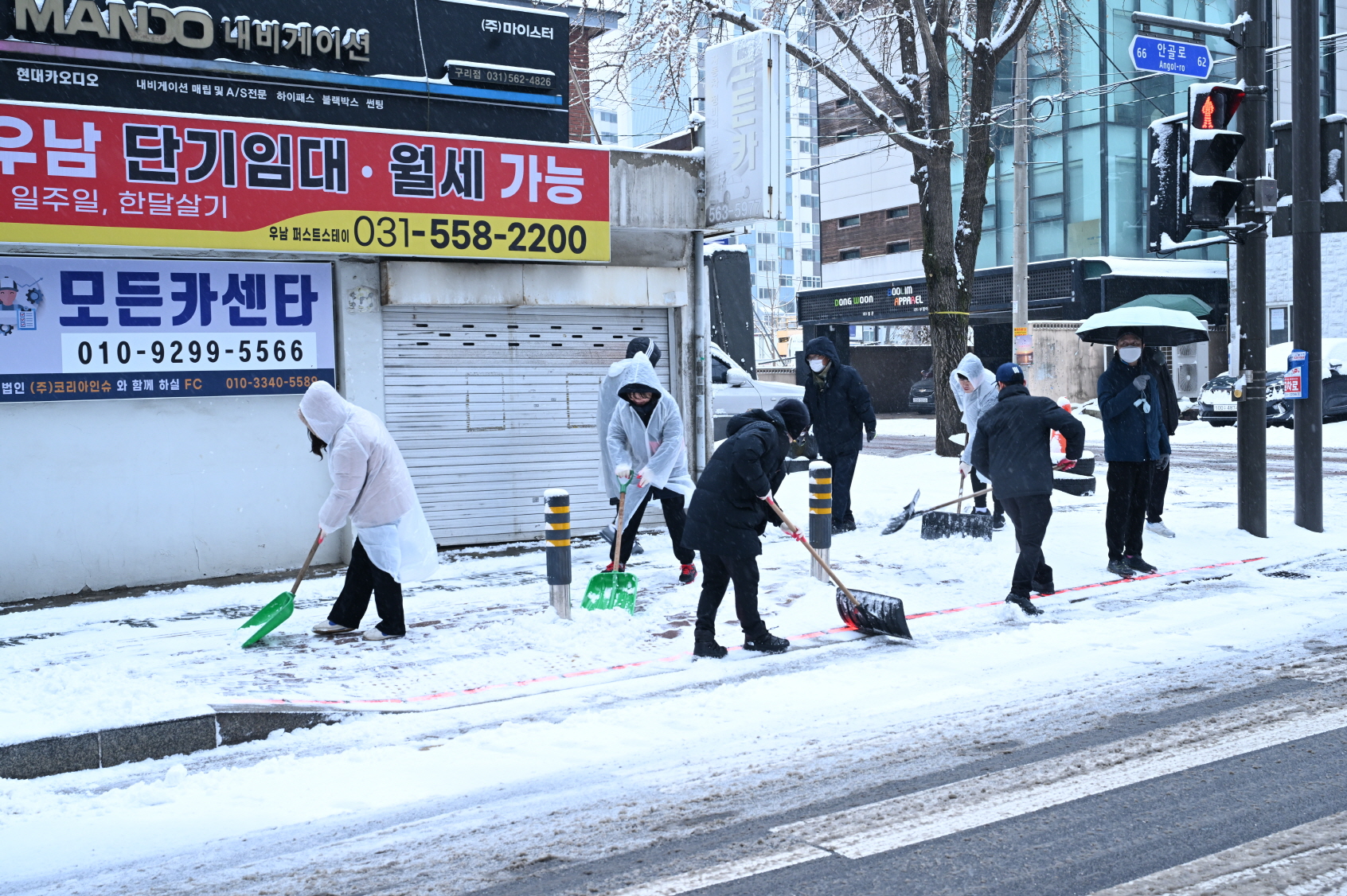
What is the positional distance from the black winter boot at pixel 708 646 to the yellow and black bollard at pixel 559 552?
1230mm

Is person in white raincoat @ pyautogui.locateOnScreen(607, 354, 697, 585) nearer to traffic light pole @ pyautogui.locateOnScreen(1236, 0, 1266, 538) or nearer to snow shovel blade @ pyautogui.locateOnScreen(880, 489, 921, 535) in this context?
snow shovel blade @ pyautogui.locateOnScreen(880, 489, 921, 535)

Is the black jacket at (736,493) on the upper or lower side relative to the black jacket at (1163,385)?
lower

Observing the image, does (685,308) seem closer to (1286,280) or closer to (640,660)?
(640,660)

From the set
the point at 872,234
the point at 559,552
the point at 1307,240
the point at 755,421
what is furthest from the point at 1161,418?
the point at 872,234

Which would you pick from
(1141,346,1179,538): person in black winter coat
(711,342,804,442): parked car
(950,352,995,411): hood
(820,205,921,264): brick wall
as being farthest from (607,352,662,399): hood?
(820,205,921,264): brick wall

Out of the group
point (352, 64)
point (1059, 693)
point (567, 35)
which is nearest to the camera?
point (1059, 693)

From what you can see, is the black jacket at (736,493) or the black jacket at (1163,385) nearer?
the black jacket at (736,493)

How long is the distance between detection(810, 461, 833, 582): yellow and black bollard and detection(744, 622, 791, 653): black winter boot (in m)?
2.07

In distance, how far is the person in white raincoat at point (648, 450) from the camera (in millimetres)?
9180

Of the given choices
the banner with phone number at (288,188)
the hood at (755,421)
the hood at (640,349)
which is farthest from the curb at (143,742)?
the banner with phone number at (288,188)

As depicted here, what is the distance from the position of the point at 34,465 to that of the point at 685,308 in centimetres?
599

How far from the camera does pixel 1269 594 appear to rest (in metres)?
8.37

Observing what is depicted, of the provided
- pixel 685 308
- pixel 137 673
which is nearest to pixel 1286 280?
pixel 685 308

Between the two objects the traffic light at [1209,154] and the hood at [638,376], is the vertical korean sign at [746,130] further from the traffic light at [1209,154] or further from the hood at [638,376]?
the traffic light at [1209,154]
